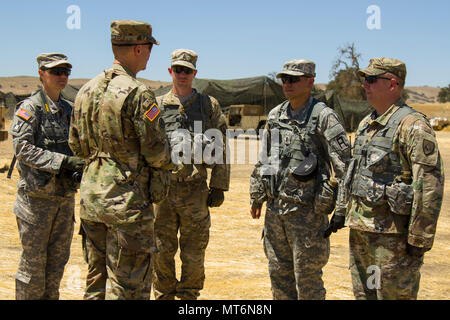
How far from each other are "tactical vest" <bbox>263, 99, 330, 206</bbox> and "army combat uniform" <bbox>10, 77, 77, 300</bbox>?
1741 millimetres

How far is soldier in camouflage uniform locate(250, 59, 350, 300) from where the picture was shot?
4082 millimetres

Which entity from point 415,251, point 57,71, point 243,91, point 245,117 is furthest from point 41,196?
point 243,91

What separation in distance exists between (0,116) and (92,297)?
1339cm

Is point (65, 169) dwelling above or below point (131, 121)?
below

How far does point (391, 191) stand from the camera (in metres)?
3.46

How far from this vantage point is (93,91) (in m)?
3.48

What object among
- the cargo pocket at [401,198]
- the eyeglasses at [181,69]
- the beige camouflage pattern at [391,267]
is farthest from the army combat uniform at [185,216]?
the cargo pocket at [401,198]

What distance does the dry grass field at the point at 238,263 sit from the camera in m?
5.39

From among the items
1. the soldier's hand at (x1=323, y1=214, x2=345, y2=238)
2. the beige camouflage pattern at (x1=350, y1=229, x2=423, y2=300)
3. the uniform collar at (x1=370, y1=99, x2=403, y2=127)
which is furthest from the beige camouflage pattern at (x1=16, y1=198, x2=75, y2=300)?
the uniform collar at (x1=370, y1=99, x2=403, y2=127)

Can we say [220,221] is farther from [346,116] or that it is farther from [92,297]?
[346,116]

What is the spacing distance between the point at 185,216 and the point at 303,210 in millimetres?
1156

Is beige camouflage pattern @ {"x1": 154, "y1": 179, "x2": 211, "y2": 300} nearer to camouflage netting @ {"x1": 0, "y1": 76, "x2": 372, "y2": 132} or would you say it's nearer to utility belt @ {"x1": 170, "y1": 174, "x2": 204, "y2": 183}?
utility belt @ {"x1": 170, "y1": 174, "x2": 204, "y2": 183}

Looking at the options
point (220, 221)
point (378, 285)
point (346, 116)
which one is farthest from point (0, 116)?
point (346, 116)

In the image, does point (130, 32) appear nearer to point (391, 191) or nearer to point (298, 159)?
point (298, 159)
